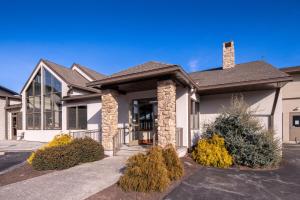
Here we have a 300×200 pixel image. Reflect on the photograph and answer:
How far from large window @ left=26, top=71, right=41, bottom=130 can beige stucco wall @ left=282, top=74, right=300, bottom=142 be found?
19.0 m

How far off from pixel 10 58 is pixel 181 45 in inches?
533

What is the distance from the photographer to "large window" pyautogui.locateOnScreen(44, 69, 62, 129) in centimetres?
1496

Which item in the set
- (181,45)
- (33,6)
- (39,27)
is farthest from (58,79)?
(181,45)

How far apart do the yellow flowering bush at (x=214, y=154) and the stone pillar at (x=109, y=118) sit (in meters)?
3.96

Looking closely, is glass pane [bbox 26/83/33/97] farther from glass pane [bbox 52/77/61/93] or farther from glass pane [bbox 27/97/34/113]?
glass pane [bbox 52/77/61/93]

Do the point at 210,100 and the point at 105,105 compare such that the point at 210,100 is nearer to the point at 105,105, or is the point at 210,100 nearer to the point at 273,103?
the point at 273,103

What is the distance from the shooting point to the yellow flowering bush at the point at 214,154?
24.9 ft

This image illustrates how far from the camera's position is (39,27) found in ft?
45.0

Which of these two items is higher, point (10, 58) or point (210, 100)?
point (10, 58)

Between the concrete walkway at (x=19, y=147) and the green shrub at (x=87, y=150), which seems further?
the concrete walkway at (x=19, y=147)

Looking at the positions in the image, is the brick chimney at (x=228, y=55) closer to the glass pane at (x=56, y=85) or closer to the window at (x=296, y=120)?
the window at (x=296, y=120)

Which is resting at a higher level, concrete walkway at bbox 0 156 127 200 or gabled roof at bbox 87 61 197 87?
gabled roof at bbox 87 61 197 87

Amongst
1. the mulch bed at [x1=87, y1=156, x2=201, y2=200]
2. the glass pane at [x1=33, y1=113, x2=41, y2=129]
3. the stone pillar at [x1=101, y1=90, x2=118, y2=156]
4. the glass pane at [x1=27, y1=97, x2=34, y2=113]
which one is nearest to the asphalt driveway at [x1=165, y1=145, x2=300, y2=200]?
the mulch bed at [x1=87, y1=156, x2=201, y2=200]

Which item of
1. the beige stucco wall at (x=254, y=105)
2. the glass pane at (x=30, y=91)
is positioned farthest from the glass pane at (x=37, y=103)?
the beige stucco wall at (x=254, y=105)
